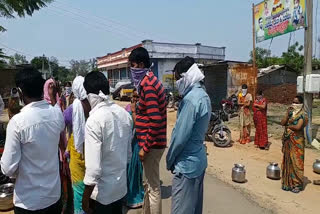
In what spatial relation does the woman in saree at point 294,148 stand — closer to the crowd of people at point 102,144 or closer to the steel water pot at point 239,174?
the steel water pot at point 239,174

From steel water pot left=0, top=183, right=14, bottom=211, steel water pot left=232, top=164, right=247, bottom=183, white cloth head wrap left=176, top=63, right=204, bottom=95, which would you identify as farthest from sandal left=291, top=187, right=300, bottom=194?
steel water pot left=0, top=183, right=14, bottom=211

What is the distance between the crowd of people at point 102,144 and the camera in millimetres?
2143

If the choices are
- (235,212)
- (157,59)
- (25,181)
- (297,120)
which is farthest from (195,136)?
(157,59)

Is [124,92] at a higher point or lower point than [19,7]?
lower

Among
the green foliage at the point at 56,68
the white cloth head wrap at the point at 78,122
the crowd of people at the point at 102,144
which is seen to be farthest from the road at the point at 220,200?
the green foliage at the point at 56,68

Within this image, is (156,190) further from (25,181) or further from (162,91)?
(25,181)

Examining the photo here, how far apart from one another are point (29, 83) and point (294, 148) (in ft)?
15.0

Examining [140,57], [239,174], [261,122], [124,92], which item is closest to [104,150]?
[140,57]

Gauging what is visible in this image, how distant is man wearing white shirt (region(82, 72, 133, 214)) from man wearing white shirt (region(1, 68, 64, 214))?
274 mm

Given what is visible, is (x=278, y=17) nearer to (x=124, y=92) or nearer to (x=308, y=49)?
(x=308, y=49)

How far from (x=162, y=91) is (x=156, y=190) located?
1.19 metres

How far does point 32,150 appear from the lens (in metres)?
2.12

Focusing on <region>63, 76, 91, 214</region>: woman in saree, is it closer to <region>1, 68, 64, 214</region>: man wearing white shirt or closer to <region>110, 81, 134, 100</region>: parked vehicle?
<region>1, 68, 64, 214</region>: man wearing white shirt

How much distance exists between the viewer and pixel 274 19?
34.7ft
